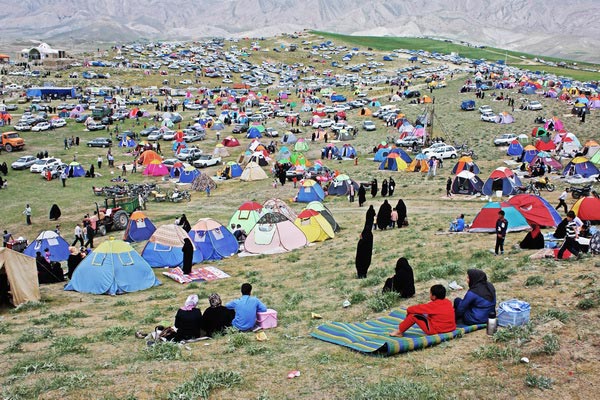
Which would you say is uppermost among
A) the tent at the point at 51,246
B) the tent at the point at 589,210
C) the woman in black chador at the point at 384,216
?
the tent at the point at 589,210

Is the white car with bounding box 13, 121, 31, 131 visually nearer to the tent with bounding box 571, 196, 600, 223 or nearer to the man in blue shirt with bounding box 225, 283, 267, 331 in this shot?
the man in blue shirt with bounding box 225, 283, 267, 331

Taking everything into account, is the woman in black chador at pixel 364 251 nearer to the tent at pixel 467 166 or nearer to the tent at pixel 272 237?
the tent at pixel 272 237

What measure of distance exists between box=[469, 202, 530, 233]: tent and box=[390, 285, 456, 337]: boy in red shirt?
11.3m

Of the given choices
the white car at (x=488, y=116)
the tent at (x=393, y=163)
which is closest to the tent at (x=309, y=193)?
the tent at (x=393, y=163)

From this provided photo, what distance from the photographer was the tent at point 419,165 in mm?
39438

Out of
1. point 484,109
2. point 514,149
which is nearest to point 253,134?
point 484,109

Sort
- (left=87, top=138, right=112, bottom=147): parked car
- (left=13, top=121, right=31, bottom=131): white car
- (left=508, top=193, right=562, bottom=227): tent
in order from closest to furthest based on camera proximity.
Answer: (left=508, top=193, right=562, bottom=227): tent
(left=87, top=138, right=112, bottom=147): parked car
(left=13, top=121, right=31, bottom=131): white car

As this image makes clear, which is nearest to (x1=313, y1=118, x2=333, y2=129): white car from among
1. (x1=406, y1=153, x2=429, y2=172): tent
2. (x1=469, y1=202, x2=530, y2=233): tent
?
(x1=406, y1=153, x2=429, y2=172): tent

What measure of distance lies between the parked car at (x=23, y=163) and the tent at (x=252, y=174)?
17838 mm

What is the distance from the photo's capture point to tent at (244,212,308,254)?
2166 cm

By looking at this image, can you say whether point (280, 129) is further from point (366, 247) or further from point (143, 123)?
point (366, 247)

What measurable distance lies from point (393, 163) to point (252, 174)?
1100cm

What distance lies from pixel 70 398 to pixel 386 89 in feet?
289

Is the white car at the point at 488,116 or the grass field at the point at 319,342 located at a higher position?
the white car at the point at 488,116
